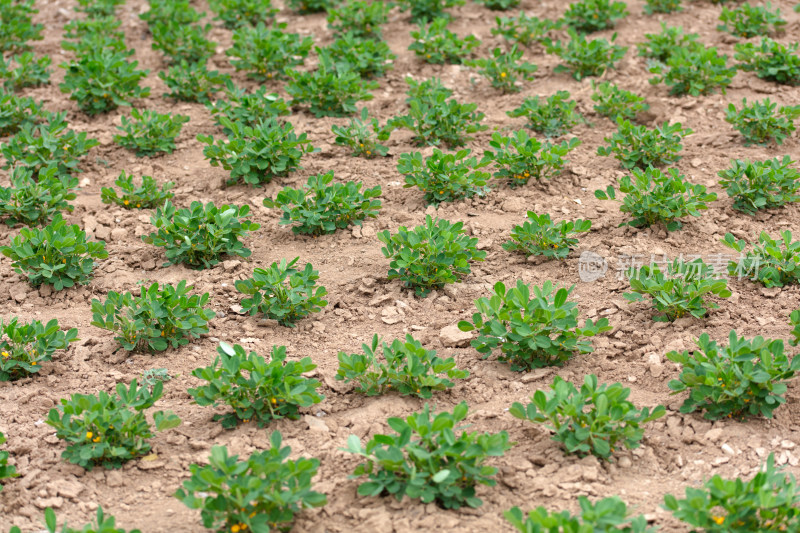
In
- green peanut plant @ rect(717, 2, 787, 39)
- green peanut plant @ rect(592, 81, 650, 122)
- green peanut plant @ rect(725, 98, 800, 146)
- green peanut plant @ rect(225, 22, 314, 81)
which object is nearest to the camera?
green peanut plant @ rect(725, 98, 800, 146)

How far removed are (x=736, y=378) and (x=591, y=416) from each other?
68 centimetres

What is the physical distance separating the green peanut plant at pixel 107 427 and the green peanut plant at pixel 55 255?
133cm

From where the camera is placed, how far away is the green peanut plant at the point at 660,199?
4.85 m

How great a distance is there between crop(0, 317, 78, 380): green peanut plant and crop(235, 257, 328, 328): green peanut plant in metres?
0.90

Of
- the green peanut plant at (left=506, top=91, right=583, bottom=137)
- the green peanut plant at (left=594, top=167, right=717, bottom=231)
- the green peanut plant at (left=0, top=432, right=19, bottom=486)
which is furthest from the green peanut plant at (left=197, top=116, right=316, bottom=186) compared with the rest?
the green peanut plant at (left=0, top=432, right=19, bottom=486)

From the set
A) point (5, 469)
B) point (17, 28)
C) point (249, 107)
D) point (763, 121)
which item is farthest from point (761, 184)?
point (17, 28)

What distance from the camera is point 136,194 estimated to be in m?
5.49

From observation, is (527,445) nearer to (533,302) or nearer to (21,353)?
(533,302)

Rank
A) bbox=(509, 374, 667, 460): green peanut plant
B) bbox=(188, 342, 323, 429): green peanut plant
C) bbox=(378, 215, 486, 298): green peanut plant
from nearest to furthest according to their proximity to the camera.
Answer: bbox=(509, 374, 667, 460): green peanut plant
bbox=(188, 342, 323, 429): green peanut plant
bbox=(378, 215, 486, 298): green peanut plant

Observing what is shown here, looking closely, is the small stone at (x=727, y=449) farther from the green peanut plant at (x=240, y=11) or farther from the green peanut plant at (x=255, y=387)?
the green peanut plant at (x=240, y=11)

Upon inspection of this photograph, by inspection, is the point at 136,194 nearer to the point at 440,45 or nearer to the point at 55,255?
the point at 55,255

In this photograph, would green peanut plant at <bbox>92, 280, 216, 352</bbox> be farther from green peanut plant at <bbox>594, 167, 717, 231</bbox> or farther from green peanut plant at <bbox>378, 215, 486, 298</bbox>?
green peanut plant at <bbox>594, 167, 717, 231</bbox>

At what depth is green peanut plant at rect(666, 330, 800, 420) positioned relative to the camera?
11.4ft

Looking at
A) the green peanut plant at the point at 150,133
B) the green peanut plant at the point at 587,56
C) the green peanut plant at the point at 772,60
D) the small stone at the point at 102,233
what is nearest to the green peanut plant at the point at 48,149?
the green peanut plant at the point at 150,133
